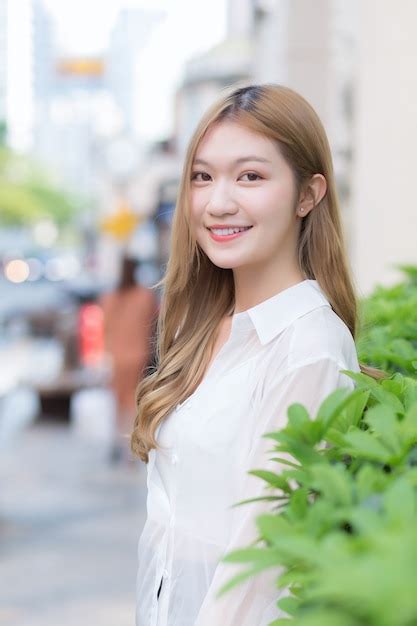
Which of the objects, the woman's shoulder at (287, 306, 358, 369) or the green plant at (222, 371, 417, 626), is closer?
the green plant at (222, 371, 417, 626)

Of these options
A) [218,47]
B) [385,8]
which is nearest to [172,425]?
[385,8]

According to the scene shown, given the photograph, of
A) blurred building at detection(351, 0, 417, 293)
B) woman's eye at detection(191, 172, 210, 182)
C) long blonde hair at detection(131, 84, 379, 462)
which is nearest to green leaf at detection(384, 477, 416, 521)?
long blonde hair at detection(131, 84, 379, 462)

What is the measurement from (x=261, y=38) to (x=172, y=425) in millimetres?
17255

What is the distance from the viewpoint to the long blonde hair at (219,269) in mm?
2092

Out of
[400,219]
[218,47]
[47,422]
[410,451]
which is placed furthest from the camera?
[218,47]

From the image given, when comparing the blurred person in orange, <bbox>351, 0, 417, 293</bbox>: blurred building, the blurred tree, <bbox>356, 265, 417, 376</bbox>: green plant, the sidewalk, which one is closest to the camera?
<bbox>356, 265, 417, 376</bbox>: green plant

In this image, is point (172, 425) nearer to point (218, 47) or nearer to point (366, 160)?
point (366, 160)

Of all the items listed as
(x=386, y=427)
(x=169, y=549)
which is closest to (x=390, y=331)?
(x=169, y=549)

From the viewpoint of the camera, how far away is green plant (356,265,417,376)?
7.92 feet

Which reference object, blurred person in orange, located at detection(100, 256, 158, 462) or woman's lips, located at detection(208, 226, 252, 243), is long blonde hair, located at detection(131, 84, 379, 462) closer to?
woman's lips, located at detection(208, 226, 252, 243)

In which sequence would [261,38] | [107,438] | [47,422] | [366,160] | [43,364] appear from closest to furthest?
[366,160]
[107,438]
[47,422]
[43,364]
[261,38]

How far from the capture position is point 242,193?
6.79ft

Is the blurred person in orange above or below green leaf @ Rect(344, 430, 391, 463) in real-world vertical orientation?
below

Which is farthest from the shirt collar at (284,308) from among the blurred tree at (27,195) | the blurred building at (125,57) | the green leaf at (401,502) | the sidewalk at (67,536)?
the blurred building at (125,57)
